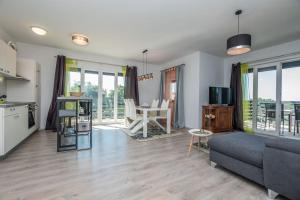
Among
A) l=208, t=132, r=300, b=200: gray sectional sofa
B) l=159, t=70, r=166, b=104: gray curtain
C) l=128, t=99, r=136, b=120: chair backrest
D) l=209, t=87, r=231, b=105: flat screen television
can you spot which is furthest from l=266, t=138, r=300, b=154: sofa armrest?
l=159, t=70, r=166, b=104: gray curtain

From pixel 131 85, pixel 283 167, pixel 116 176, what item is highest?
pixel 131 85

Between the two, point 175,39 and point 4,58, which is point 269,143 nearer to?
point 175,39

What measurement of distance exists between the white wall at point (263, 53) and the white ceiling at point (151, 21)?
234 millimetres

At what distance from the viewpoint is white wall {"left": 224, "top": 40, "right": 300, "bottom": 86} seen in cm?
376

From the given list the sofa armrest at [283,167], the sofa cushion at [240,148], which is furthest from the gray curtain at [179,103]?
the sofa armrest at [283,167]

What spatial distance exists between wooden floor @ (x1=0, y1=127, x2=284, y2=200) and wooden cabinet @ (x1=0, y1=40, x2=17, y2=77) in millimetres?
1485

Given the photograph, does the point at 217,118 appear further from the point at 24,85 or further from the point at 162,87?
the point at 24,85

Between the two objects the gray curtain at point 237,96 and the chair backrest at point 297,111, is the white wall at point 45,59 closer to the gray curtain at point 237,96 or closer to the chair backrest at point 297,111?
the gray curtain at point 237,96

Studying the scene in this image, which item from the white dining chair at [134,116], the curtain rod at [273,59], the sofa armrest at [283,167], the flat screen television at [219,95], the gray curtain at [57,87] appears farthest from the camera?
the flat screen television at [219,95]

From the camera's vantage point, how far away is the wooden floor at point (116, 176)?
1515 mm

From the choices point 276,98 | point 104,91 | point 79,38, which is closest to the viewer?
point 79,38

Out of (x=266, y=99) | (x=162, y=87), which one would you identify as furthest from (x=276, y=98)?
(x=162, y=87)

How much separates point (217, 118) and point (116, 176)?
3.57 m

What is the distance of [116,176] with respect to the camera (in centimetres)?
187
